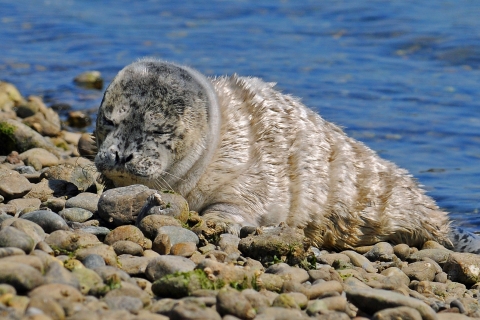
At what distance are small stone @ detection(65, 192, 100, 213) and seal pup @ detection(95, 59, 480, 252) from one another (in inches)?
8.2

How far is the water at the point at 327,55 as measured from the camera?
1041 cm

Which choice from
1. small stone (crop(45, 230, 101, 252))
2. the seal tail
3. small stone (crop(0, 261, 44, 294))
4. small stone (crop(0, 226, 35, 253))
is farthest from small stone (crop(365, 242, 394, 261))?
small stone (crop(0, 261, 44, 294))

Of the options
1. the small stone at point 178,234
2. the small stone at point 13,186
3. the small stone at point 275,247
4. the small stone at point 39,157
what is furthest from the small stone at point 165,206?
the small stone at point 39,157

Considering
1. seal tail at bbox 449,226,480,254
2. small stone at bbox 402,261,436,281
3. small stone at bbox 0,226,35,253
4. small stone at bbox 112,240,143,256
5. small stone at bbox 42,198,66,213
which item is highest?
small stone at bbox 0,226,35,253

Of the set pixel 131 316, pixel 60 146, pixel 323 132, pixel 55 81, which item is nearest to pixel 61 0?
pixel 55 81

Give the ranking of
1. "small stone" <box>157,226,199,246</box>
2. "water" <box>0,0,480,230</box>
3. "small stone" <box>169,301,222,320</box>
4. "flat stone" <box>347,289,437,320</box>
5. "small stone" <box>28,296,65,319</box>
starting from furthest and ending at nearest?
"water" <box>0,0,480,230</box> < "small stone" <box>157,226,199,246</box> < "flat stone" <box>347,289,437,320</box> < "small stone" <box>169,301,222,320</box> < "small stone" <box>28,296,65,319</box>

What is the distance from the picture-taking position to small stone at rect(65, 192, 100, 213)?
18.5 feet

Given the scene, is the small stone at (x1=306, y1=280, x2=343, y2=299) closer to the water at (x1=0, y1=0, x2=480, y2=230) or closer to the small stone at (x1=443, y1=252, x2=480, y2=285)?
the small stone at (x1=443, y1=252, x2=480, y2=285)

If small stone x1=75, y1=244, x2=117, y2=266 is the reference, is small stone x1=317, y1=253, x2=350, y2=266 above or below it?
below

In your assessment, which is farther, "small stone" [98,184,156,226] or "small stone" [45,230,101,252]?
"small stone" [98,184,156,226]

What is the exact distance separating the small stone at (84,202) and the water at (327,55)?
3826mm

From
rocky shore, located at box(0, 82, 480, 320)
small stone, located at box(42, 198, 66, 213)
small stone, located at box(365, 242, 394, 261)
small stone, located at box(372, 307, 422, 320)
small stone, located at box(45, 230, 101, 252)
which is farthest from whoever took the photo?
small stone, located at box(365, 242, 394, 261)

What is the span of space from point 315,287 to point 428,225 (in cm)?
271

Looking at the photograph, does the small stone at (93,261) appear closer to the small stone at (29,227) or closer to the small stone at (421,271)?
the small stone at (29,227)
